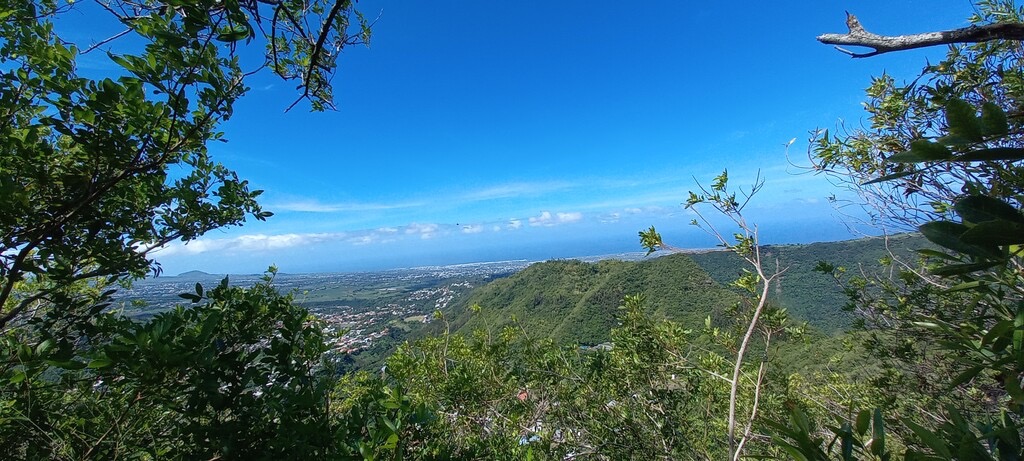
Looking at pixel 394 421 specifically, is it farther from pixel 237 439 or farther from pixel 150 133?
pixel 150 133

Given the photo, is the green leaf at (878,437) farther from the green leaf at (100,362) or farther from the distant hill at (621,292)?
the distant hill at (621,292)

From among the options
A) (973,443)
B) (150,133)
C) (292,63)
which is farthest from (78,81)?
(973,443)

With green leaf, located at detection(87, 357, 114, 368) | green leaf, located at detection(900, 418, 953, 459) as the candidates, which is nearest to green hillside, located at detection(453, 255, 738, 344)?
green leaf, located at detection(87, 357, 114, 368)

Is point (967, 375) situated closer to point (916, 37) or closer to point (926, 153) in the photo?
point (926, 153)

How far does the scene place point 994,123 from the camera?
618 mm

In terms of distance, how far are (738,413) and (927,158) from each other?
19.0 ft

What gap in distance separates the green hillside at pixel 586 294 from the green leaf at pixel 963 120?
29.1 m

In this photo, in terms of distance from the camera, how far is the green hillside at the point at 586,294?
1389 inches

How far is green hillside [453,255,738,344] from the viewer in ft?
116

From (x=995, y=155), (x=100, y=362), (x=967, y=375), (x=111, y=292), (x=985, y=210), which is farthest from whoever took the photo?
(x=111, y=292)

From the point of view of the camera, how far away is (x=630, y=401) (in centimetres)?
445

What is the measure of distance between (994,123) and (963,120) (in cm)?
4

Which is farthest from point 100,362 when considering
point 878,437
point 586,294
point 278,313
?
point 586,294

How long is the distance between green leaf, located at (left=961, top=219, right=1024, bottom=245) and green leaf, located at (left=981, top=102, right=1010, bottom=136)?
0.14 metres
